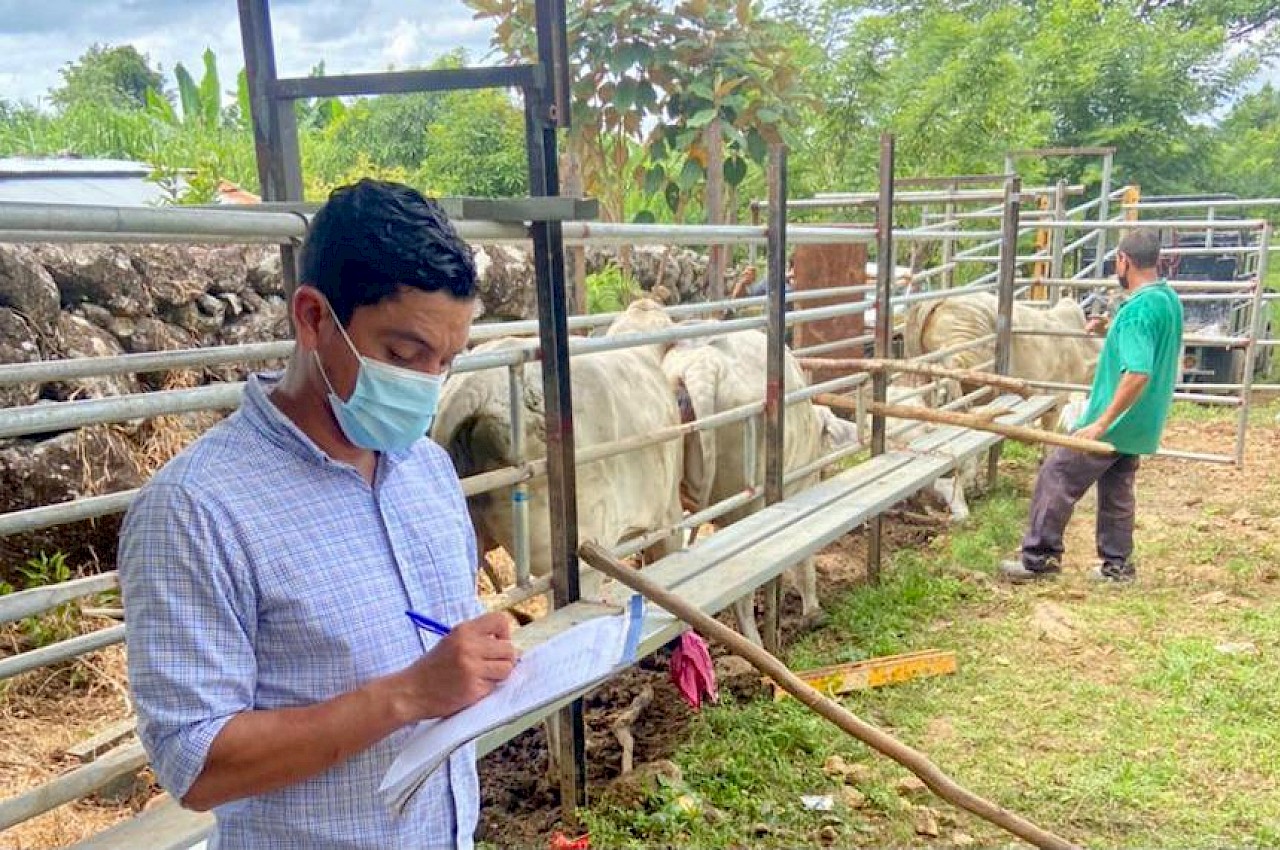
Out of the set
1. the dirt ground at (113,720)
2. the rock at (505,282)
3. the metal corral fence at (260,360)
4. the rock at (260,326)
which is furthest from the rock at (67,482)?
the rock at (505,282)

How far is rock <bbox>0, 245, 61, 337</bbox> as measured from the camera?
3615 millimetres

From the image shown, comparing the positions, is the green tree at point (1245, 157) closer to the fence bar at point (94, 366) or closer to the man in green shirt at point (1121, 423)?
the man in green shirt at point (1121, 423)

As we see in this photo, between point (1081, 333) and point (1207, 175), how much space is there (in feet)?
41.4

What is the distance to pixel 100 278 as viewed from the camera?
4.05 metres

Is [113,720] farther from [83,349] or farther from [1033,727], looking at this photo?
[1033,727]

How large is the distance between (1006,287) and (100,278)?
5.07m

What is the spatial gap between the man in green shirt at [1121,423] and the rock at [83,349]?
4.26 meters

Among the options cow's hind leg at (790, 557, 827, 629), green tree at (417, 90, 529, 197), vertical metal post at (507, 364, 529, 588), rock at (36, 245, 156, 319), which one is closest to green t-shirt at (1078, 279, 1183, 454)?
cow's hind leg at (790, 557, 827, 629)

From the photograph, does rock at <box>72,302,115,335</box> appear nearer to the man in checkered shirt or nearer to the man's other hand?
the man in checkered shirt

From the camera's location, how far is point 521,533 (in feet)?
9.21

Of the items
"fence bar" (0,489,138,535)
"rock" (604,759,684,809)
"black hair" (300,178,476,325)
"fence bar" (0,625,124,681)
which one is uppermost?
"black hair" (300,178,476,325)

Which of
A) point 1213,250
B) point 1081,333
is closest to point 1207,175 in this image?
point 1213,250

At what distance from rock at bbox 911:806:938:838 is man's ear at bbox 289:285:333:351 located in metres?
2.45

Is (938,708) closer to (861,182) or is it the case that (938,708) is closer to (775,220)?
(775,220)
